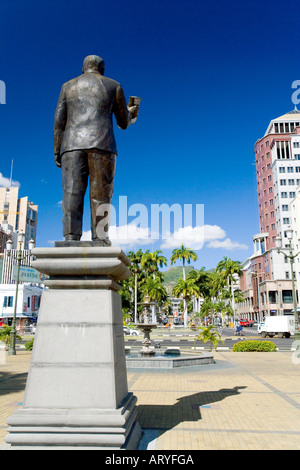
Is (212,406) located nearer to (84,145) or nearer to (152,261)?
(84,145)

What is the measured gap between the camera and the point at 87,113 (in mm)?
4887

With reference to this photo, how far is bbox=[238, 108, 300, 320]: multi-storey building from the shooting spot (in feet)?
211

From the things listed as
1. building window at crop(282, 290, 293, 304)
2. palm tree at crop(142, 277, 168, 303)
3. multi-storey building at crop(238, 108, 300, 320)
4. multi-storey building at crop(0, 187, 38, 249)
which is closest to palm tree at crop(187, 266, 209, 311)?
multi-storey building at crop(238, 108, 300, 320)

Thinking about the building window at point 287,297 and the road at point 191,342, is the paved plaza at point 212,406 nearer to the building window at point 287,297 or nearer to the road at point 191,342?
the road at point 191,342

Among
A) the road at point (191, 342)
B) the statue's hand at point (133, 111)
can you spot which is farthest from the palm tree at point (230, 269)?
the statue's hand at point (133, 111)

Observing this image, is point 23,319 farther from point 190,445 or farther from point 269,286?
point 190,445

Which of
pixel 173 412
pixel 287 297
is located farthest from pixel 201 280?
pixel 173 412

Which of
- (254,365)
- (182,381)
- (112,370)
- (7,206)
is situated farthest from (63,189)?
(7,206)

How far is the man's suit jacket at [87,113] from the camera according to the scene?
480 centimetres

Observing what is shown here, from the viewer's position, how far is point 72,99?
4.99 meters

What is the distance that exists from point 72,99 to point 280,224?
65778 millimetres

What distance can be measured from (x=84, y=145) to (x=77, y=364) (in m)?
2.75

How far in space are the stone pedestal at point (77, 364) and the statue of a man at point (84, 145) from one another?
53cm

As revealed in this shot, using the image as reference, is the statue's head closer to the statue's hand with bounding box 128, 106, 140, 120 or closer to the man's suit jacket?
the man's suit jacket
